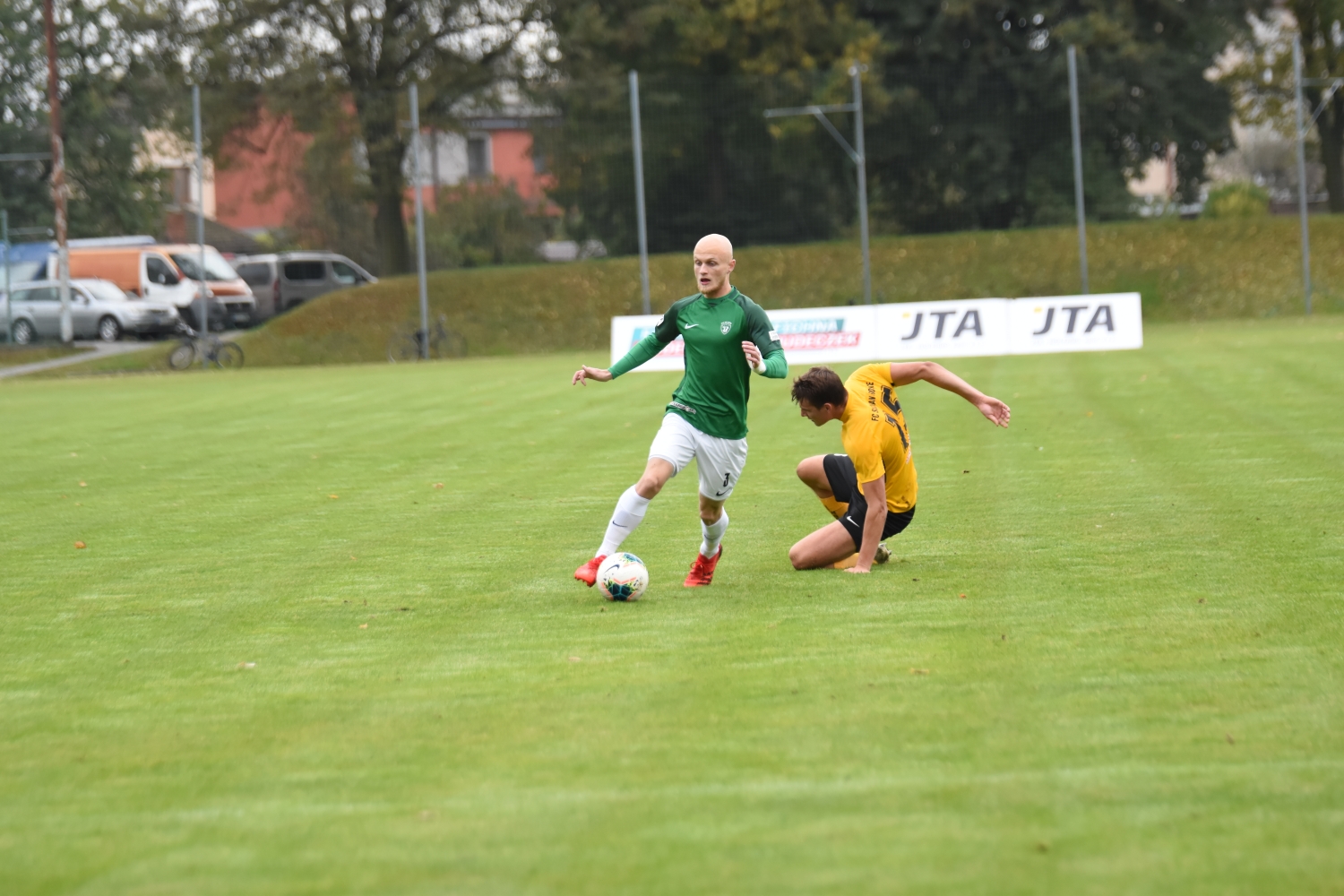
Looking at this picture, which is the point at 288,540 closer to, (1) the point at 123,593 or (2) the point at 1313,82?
(1) the point at 123,593

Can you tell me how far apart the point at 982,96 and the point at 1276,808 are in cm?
3925

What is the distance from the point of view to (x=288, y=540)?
1055 centimetres

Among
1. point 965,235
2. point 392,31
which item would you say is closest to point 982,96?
point 965,235

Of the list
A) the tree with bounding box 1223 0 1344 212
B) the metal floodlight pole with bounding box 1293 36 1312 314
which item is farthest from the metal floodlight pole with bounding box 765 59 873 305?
the tree with bounding box 1223 0 1344 212

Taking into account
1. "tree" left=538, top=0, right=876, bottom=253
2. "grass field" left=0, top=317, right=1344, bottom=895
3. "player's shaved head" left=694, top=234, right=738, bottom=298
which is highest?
"tree" left=538, top=0, right=876, bottom=253

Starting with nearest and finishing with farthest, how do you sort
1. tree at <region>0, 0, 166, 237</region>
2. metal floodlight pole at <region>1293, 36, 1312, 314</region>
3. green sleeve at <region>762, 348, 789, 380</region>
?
green sleeve at <region>762, 348, 789, 380</region> → metal floodlight pole at <region>1293, 36, 1312, 314</region> → tree at <region>0, 0, 166, 237</region>

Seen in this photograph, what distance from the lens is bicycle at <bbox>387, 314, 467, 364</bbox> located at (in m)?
37.2

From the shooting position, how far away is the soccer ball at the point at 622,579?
25.9 feet

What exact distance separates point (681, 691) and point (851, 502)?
3015mm

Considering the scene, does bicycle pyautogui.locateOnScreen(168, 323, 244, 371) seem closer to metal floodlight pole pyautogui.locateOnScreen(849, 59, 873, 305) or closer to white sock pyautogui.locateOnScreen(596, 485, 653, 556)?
metal floodlight pole pyautogui.locateOnScreen(849, 59, 873, 305)

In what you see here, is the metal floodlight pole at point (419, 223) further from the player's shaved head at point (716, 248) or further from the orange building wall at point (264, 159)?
the player's shaved head at point (716, 248)

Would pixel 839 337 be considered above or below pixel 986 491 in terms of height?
above

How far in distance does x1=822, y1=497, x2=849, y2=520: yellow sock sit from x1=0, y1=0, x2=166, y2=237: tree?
135ft

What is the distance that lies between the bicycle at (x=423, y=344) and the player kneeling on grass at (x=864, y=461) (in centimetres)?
2901
